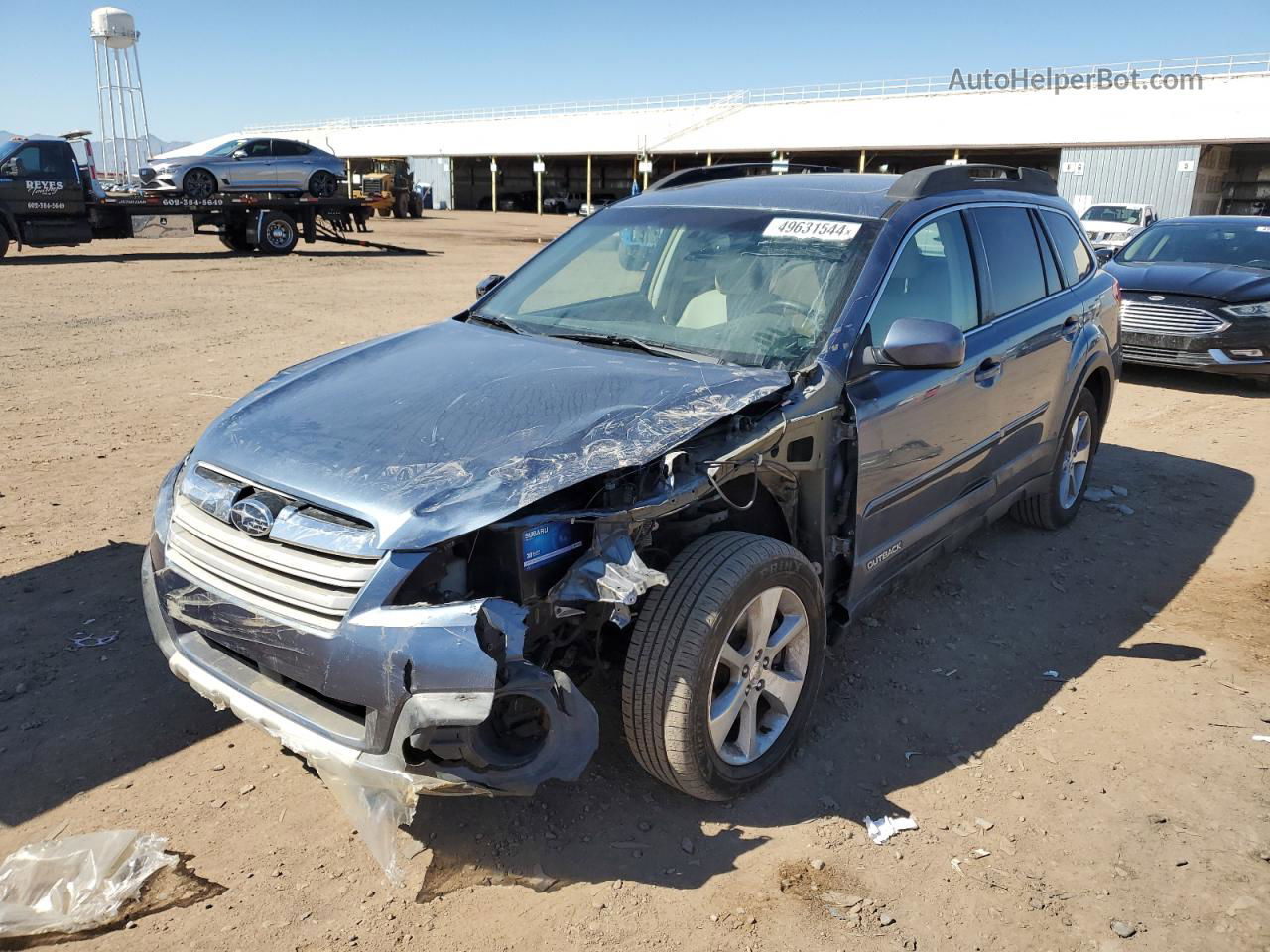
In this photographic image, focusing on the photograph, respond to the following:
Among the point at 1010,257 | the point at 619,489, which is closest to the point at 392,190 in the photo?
the point at 1010,257

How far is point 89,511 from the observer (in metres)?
5.22

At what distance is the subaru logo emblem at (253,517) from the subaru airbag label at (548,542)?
2.35 ft

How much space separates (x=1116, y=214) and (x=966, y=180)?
67.4ft

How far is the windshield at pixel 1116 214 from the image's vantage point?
70.2 feet

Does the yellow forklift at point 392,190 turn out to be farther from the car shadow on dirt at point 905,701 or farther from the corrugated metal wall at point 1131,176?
the car shadow on dirt at point 905,701

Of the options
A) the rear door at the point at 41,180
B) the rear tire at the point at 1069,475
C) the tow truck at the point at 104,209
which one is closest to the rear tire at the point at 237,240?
the tow truck at the point at 104,209

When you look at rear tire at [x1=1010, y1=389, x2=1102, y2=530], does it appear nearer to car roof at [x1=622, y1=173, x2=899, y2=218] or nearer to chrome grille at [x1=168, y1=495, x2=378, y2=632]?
car roof at [x1=622, y1=173, x2=899, y2=218]

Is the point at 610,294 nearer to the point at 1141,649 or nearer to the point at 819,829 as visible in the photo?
the point at 819,829

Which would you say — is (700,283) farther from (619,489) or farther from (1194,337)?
(1194,337)

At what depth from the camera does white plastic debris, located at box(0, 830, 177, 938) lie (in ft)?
8.12

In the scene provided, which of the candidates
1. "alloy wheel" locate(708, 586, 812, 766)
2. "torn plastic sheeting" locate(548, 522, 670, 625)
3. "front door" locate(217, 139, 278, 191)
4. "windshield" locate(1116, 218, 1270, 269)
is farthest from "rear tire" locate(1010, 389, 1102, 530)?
"front door" locate(217, 139, 278, 191)

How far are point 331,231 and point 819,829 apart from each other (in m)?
24.8

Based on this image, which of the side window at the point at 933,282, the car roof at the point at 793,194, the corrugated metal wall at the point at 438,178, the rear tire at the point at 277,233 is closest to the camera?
the side window at the point at 933,282

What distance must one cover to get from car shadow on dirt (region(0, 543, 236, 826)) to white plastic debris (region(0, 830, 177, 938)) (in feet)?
0.84
